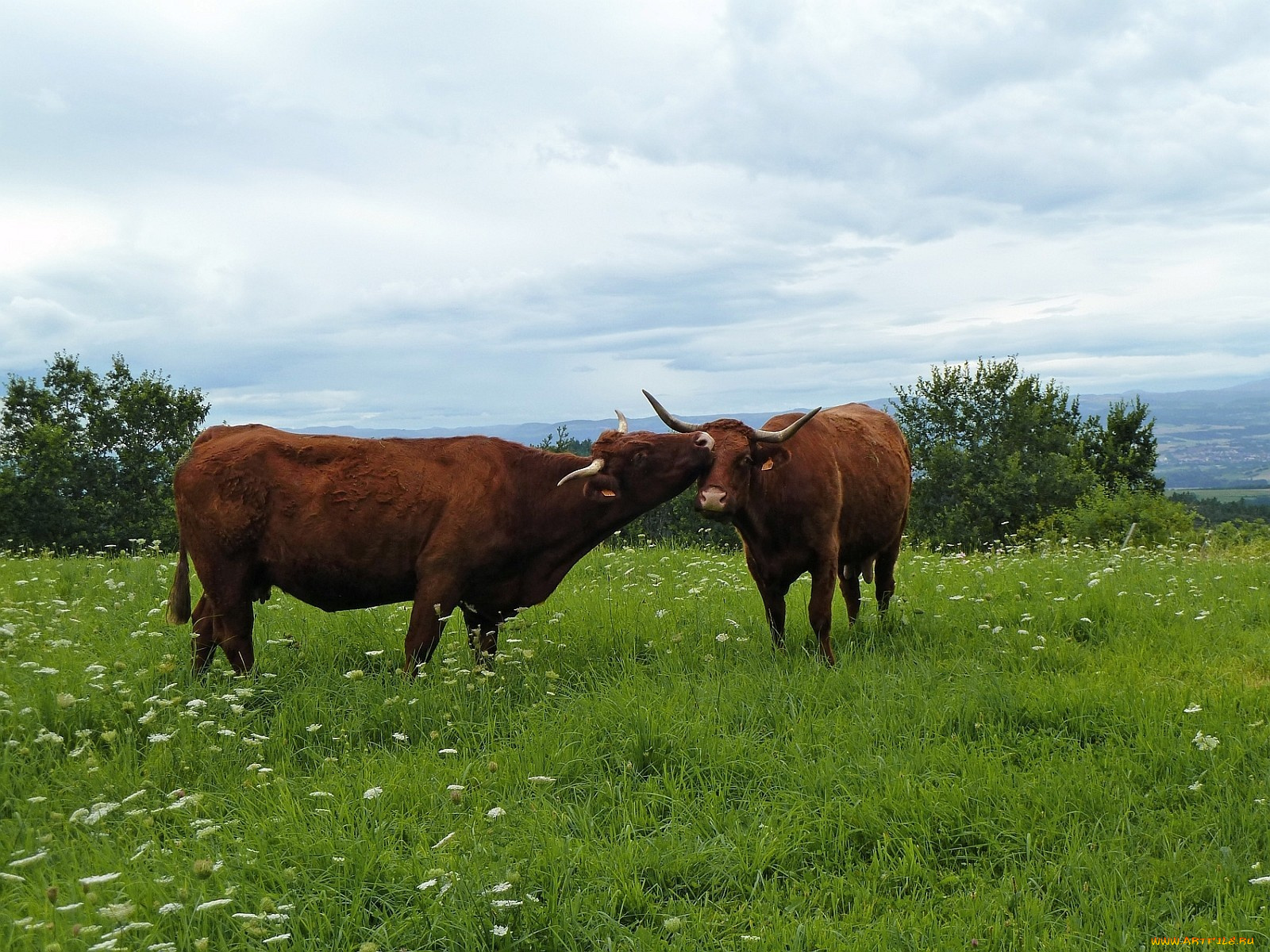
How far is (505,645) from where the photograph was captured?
847 cm

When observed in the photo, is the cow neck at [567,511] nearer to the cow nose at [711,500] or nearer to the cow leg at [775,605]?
the cow nose at [711,500]

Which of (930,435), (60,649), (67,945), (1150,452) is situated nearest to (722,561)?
(60,649)

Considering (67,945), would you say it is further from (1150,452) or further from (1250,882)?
(1150,452)

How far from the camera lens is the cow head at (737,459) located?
7.58 meters

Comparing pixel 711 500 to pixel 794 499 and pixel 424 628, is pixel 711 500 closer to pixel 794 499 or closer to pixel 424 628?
pixel 794 499

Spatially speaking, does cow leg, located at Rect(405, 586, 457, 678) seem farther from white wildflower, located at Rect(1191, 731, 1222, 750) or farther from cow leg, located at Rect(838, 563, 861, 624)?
white wildflower, located at Rect(1191, 731, 1222, 750)

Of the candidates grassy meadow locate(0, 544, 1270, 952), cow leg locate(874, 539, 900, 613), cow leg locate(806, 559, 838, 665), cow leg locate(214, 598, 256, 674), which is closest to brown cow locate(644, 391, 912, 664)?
cow leg locate(806, 559, 838, 665)

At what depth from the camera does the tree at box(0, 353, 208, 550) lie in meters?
37.4

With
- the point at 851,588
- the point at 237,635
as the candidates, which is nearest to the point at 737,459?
the point at 851,588

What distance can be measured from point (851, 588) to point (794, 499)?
2.24m

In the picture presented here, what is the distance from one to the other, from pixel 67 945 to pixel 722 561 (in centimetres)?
1038

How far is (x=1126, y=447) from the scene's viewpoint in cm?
5544

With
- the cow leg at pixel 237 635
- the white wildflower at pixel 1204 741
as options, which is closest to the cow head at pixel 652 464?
the cow leg at pixel 237 635

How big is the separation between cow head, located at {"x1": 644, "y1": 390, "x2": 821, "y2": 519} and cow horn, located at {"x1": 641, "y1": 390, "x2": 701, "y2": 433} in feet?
0.03
